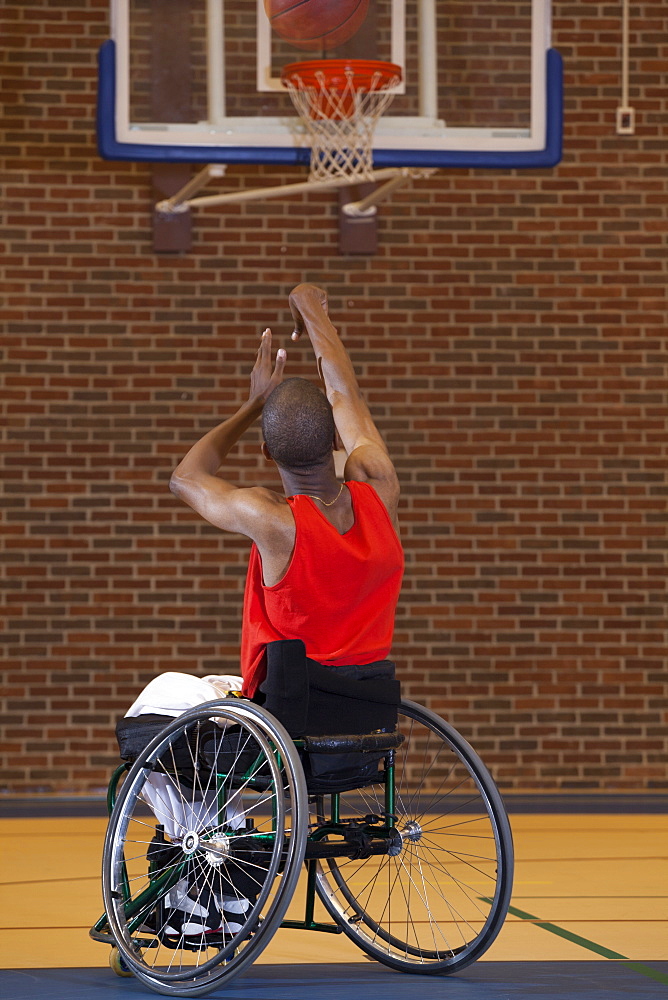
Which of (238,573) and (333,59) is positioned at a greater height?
(333,59)

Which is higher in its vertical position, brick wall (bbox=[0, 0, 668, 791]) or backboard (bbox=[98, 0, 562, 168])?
backboard (bbox=[98, 0, 562, 168])

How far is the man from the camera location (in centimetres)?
297

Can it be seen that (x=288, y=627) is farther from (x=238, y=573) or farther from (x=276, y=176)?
(x=276, y=176)

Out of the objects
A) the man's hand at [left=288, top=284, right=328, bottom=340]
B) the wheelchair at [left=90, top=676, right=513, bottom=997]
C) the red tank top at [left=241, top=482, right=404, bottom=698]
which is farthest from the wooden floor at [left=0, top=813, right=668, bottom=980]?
the man's hand at [left=288, top=284, right=328, bottom=340]

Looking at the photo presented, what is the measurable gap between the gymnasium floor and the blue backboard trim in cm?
269

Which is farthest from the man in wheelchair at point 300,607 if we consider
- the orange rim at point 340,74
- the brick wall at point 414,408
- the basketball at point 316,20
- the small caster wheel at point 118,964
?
the brick wall at point 414,408

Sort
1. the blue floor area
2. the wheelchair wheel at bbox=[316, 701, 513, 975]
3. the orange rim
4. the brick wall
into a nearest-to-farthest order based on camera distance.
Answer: the blue floor area, the wheelchair wheel at bbox=[316, 701, 513, 975], the orange rim, the brick wall

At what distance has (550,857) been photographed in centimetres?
489

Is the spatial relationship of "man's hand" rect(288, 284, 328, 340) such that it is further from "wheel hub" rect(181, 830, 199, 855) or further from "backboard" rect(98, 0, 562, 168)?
"backboard" rect(98, 0, 562, 168)

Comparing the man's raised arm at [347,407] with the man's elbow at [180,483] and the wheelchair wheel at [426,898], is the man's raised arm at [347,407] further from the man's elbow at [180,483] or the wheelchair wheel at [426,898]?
the wheelchair wheel at [426,898]

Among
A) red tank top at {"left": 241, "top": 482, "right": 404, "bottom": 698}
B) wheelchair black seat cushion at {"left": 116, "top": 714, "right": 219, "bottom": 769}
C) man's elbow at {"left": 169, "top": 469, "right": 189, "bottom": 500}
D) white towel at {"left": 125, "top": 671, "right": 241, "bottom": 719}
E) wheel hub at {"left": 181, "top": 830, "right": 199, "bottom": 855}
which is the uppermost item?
man's elbow at {"left": 169, "top": 469, "right": 189, "bottom": 500}

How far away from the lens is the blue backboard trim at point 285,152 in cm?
542

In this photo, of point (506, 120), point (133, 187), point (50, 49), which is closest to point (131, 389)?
point (133, 187)

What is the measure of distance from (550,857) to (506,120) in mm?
2930
